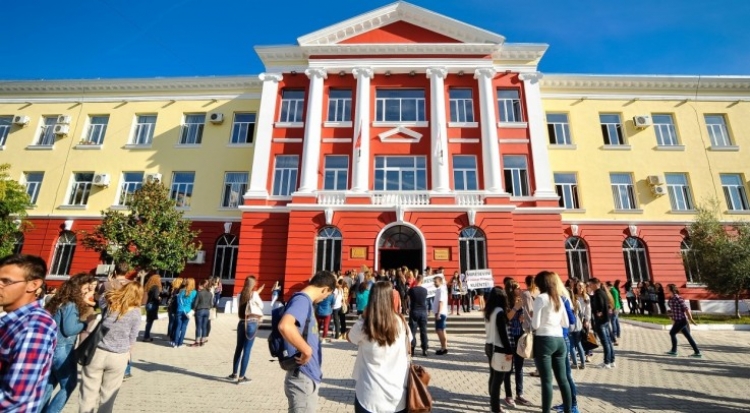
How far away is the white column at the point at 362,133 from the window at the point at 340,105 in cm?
78

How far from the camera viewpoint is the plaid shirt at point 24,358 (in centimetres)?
209

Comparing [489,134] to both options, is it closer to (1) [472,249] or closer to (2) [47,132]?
(1) [472,249]

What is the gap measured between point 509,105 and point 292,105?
1221 centimetres

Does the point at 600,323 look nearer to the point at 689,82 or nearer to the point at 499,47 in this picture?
the point at 499,47

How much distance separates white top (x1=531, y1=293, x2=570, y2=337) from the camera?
191 inches

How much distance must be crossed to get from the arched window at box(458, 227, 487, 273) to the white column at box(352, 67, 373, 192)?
209 inches

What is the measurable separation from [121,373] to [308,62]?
1898cm

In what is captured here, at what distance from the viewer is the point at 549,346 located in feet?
15.9

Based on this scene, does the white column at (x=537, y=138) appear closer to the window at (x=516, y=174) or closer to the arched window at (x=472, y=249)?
the window at (x=516, y=174)

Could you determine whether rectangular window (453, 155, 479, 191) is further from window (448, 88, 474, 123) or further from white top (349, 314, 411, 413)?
white top (349, 314, 411, 413)

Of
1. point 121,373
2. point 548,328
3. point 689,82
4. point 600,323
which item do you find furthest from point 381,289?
point 689,82

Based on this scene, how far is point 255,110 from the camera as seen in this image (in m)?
22.0

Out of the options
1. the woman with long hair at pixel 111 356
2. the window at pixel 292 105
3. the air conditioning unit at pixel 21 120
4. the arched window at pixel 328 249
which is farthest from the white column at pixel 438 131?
the air conditioning unit at pixel 21 120

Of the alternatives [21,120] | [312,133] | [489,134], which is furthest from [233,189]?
[21,120]
